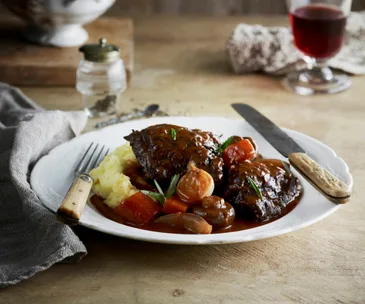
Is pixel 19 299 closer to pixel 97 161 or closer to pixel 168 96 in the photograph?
pixel 97 161

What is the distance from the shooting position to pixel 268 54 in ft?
10.5

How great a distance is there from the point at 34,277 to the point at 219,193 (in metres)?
0.51

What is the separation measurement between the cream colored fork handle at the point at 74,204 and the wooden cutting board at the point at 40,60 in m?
1.35

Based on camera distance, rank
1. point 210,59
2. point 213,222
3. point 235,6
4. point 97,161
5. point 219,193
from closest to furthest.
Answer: point 213,222 < point 219,193 < point 97,161 < point 210,59 < point 235,6

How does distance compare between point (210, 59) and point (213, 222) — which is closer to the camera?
point (213, 222)

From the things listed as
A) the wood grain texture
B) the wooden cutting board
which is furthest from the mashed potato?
the wood grain texture

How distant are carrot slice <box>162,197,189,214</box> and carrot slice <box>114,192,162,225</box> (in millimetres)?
26

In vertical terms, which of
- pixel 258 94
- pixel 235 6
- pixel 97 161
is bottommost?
pixel 235 6

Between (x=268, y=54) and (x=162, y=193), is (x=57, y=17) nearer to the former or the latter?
(x=268, y=54)

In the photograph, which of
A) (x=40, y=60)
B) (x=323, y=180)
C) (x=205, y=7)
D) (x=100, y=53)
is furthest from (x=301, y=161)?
(x=205, y=7)

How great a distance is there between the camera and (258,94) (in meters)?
3.04

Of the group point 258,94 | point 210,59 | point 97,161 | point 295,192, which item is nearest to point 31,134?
point 97,161

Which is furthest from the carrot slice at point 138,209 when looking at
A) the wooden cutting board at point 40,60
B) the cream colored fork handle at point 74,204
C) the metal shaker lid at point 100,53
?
the wooden cutting board at point 40,60

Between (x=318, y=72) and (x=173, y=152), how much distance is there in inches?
57.3
